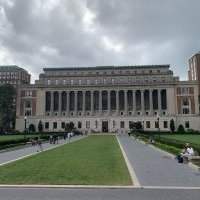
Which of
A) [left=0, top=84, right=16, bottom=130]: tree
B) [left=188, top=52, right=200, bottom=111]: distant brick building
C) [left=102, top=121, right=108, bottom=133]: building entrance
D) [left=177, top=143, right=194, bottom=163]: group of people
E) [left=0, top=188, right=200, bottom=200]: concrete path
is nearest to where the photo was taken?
[left=0, top=188, right=200, bottom=200]: concrete path

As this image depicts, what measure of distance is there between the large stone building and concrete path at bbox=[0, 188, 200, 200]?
4235 inches

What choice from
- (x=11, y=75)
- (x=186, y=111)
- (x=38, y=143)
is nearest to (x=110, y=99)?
(x=186, y=111)

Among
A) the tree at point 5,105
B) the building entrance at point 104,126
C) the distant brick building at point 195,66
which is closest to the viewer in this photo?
the tree at point 5,105

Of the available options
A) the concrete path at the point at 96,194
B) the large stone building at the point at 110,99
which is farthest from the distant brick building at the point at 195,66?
the concrete path at the point at 96,194

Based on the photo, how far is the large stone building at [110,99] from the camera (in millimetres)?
120188

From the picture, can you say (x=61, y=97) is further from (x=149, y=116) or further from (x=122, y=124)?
(x=149, y=116)

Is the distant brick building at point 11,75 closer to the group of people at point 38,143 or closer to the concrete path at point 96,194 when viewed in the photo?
the group of people at point 38,143

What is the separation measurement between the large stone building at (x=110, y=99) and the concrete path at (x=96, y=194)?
353 feet

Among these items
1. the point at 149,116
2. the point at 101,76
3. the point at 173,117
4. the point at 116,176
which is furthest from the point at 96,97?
the point at 116,176

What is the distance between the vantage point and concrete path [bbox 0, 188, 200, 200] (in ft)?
32.9

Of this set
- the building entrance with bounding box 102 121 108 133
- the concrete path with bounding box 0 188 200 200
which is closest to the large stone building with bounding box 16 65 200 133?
the building entrance with bounding box 102 121 108 133

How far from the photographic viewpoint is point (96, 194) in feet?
34.9

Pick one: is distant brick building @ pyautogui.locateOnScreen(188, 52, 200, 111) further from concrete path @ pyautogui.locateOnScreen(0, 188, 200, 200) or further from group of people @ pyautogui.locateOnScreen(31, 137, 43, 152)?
concrete path @ pyautogui.locateOnScreen(0, 188, 200, 200)

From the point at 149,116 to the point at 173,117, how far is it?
1027 centimetres
